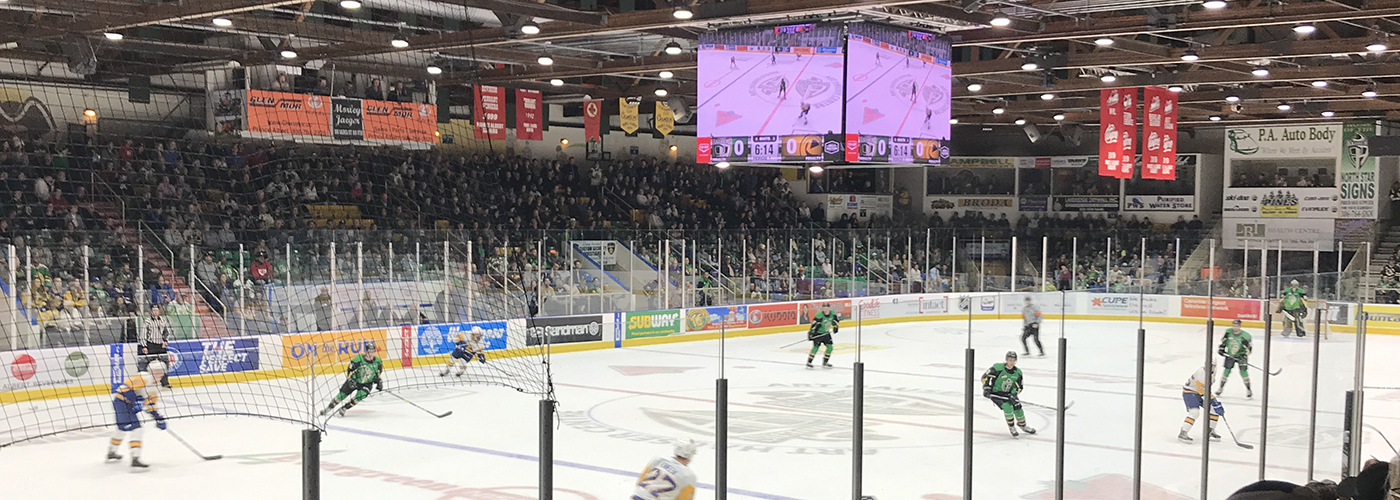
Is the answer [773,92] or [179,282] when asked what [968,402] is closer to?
[773,92]

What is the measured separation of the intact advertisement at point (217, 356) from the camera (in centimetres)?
1464

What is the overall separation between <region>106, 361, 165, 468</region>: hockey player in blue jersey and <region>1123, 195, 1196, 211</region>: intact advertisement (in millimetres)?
29787

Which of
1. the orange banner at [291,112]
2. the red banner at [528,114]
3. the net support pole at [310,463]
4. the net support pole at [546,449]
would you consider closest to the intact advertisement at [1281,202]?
the red banner at [528,114]

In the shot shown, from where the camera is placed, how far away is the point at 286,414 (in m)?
13.9

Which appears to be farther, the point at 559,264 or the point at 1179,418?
the point at 559,264

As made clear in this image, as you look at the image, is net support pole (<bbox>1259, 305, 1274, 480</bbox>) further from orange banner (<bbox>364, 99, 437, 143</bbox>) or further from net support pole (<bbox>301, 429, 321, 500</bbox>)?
orange banner (<bbox>364, 99, 437, 143</bbox>)

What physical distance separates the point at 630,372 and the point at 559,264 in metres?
3.08

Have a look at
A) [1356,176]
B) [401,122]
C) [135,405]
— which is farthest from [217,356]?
[1356,176]

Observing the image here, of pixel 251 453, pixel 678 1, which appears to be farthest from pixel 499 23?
pixel 251 453

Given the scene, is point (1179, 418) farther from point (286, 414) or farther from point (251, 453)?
point (286, 414)

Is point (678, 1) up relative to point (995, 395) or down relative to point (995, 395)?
up

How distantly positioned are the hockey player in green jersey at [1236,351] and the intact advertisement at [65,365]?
11.1 metres

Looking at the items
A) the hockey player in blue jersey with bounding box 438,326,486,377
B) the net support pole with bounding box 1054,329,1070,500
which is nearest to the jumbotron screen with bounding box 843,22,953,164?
the hockey player in blue jersey with bounding box 438,326,486,377

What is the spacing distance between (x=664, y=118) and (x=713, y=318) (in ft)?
12.9
